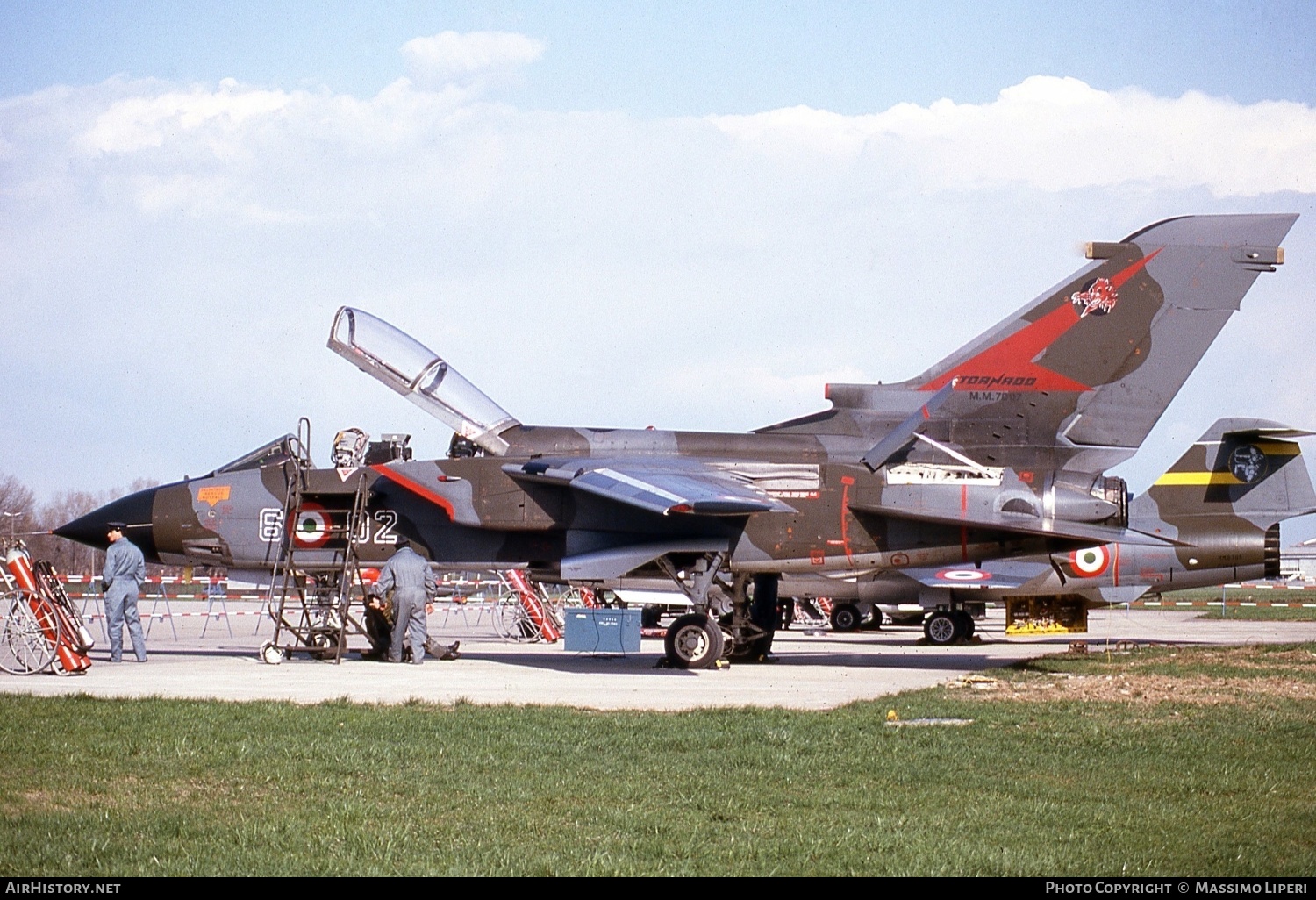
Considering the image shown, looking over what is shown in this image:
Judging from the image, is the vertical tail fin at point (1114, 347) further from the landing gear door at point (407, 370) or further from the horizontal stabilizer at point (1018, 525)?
the landing gear door at point (407, 370)

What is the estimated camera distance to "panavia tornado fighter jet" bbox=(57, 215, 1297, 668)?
15953 millimetres

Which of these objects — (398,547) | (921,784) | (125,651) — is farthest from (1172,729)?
(125,651)

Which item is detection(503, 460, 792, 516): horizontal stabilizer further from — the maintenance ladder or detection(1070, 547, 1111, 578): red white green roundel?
detection(1070, 547, 1111, 578): red white green roundel

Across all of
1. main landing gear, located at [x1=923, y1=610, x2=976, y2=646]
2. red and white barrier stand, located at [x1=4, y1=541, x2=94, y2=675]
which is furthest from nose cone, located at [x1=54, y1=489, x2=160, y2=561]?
main landing gear, located at [x1=923, y1=610, x2=976, y2=646]

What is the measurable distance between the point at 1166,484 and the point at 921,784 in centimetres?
1723

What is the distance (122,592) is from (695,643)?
23.4ft

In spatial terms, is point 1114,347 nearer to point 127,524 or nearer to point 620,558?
point 620,558

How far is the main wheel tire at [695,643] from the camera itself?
16.0 metres

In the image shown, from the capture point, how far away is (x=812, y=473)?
16.2 m

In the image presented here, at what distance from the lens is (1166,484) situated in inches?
896

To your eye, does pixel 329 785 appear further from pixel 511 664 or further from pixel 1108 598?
pixel 1108 598

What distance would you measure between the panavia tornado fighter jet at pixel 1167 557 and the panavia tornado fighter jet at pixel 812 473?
4.02 m

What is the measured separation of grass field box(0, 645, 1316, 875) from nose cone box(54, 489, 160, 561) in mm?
7086

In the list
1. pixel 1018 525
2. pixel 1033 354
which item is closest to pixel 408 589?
pixel 1018 525
